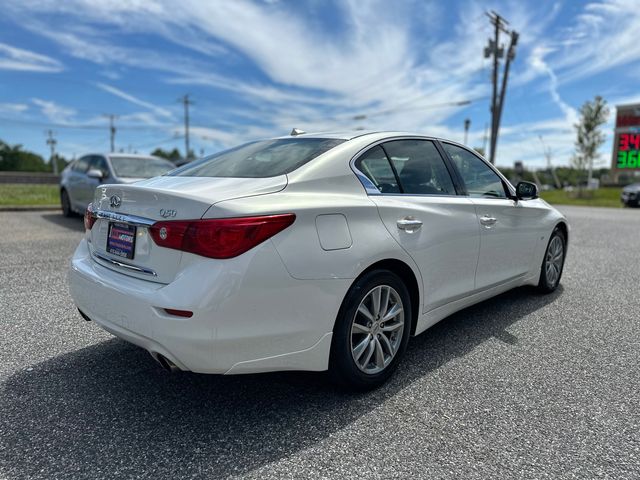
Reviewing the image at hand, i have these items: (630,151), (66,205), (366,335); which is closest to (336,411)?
(366,335)

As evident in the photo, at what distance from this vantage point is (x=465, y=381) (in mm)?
2912

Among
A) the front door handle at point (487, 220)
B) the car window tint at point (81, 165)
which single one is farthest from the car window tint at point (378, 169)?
the car window tint at point (81, 165)

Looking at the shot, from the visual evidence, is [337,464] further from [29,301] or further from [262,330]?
[29,301]

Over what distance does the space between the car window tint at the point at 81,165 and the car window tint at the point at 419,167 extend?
886 cm

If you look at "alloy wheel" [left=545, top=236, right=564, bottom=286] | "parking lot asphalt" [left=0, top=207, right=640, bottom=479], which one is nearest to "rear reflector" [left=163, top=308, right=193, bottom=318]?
"parking lot asphalt" [left=0, top=207, right=640, bottom=479]

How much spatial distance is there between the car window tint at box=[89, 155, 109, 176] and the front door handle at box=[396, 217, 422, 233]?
7.78 m

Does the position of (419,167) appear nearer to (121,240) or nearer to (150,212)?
(150,212)

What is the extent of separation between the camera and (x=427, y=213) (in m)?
3.05

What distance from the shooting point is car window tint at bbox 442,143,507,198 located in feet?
12.1

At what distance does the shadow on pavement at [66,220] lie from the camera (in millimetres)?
9285

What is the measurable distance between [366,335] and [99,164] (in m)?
8.69

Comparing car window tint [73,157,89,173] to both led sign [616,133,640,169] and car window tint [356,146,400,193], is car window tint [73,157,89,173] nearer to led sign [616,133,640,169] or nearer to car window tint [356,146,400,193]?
car window tint [356,146,400,193]

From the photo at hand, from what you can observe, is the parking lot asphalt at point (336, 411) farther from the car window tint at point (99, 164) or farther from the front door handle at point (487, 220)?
the car window tint at point (99, 164)

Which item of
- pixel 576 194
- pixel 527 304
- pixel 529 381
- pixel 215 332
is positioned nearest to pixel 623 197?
pixel 576 194
